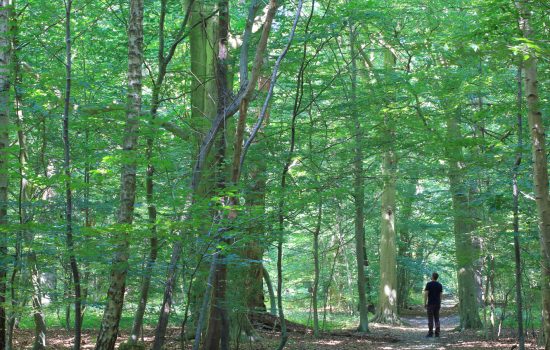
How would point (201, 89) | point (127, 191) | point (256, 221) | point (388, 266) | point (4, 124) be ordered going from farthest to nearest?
1. point (388, 266)
2. point (201, 89)
3. point (4, 124)
4. point (127, 191)
5. point (256, 221)

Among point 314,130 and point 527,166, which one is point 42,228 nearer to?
point 314,130

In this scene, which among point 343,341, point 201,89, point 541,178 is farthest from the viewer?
point 343,341

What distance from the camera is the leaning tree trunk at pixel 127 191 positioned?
21.8ft

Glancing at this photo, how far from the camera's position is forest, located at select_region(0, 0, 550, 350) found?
6551 mm

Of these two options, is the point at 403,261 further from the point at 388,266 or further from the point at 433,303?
the point at 433,303

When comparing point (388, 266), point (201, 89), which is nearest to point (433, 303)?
point (388, 266)

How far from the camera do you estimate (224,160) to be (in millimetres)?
7770

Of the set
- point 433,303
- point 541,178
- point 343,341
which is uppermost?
point 541,178

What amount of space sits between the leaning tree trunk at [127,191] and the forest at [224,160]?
0.02 meters

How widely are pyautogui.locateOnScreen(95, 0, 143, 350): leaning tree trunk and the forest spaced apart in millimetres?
24

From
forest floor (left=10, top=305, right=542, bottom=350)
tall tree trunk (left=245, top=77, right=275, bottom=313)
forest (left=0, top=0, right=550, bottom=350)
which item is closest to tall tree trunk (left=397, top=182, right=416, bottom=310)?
forest (left=0, top=0, right=550, bottom=350)

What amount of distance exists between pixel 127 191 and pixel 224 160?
1.40 meters

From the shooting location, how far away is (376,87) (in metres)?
11.4

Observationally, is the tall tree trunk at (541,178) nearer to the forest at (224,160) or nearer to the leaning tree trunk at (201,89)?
the forest at (224,160)
